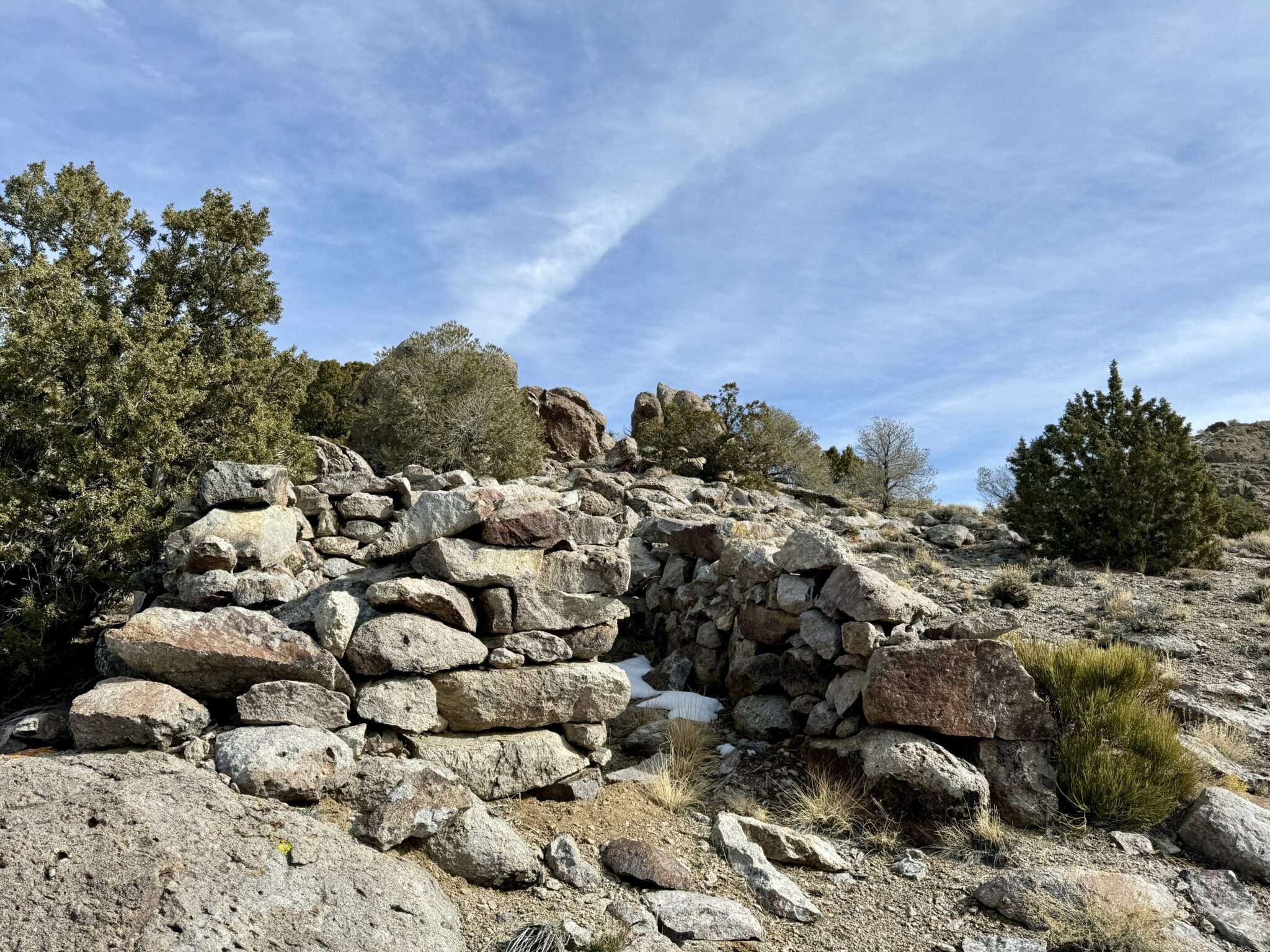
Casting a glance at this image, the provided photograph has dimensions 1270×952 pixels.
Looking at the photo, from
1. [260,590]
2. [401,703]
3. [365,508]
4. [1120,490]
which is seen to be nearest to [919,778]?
[401,703]

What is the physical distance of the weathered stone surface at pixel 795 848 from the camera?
5367mm

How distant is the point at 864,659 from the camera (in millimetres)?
6660

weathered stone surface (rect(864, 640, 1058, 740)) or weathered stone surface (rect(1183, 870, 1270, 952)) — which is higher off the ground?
weathered stone surface (rect(864, 640, 1058, 740))

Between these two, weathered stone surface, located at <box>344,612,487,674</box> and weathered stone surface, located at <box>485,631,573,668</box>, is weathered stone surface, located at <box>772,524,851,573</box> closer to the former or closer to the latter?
weathered stone surface, located at <box>485,631,573,668</box>

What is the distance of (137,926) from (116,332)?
6.98 meters

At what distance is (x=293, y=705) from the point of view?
17.0ft

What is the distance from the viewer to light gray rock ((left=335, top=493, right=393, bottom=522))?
7879 mm

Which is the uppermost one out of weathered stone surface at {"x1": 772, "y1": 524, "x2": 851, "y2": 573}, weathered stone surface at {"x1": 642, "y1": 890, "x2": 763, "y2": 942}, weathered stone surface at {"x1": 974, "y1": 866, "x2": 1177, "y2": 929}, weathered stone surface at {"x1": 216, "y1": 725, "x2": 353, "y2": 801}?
A: weathered stone surface at {"x1": 772, "y1": 524, "x2": 851, "y2": 573}

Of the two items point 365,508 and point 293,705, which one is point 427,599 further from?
point 365,508

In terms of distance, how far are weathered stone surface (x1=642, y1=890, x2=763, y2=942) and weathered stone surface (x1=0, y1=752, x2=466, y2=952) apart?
3.83 ft

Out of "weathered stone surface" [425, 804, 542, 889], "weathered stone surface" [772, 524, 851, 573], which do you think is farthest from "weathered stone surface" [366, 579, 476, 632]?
"weathered stone surface" [772, 524, 851, 573]

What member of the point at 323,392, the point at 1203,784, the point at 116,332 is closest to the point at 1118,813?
the point at 1203,784

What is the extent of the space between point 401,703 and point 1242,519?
72.3 ft

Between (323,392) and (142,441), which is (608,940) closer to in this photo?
(142,441)
